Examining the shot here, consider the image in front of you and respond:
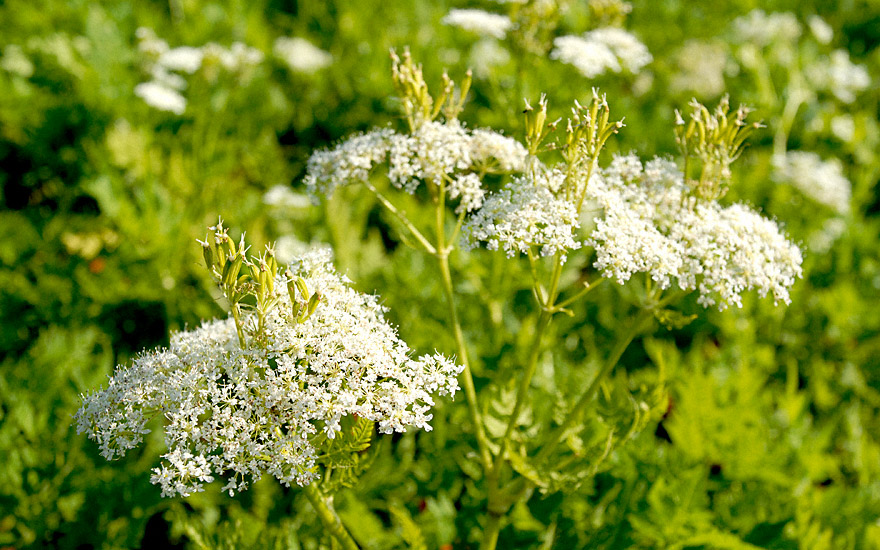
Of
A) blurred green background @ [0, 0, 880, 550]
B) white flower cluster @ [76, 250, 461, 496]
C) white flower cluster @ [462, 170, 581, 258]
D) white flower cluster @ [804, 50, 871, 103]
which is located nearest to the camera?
white flower cluster @ [76, 250, 461, 496]

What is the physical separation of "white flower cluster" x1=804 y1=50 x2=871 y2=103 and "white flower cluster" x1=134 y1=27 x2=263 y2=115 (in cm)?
566

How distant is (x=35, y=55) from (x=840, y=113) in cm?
814

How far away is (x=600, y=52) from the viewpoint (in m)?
4.42

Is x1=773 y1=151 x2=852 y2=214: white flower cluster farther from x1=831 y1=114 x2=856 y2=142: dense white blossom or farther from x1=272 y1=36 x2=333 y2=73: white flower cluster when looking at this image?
x1=272 y1=36 x2=333 y2=73: white flower cluster

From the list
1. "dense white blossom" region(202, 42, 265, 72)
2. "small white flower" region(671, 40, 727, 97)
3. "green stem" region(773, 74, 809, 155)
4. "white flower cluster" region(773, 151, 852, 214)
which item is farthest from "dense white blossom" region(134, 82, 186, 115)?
"green stem" region(773, 74, 809, 155)

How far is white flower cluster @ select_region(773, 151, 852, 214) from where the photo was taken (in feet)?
18.6

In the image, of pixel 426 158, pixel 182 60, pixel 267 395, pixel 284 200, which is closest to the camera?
pixel 267 395

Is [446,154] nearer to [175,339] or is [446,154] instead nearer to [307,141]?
[175,339]

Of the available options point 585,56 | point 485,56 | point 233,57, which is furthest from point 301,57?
point 585,56

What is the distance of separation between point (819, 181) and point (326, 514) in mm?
5164

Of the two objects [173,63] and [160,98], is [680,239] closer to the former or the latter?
[160,98]

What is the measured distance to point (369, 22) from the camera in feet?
24.3

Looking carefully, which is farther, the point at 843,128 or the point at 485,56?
the point at 843,128

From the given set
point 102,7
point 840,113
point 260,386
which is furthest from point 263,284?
point 840,113
